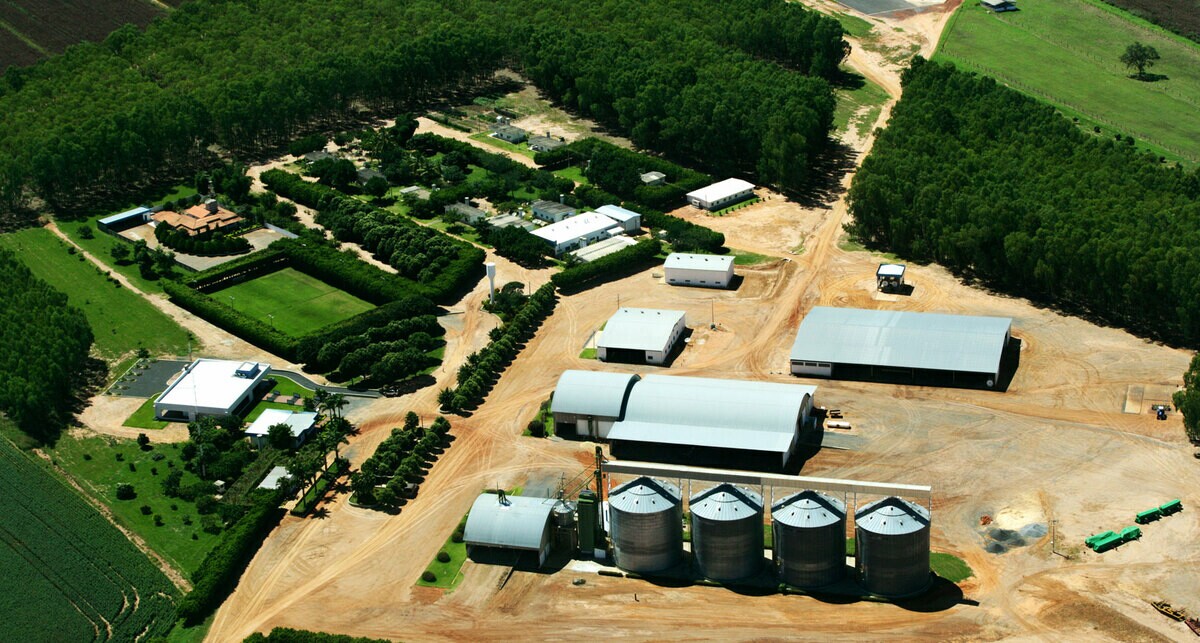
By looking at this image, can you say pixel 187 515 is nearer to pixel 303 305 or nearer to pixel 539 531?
pixel 539 531

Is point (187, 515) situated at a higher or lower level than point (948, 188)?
lower

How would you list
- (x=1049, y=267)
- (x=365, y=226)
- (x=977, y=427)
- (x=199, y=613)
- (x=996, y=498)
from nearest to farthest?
(x=199, y=613) < (x=996, y=498) < (x=977, y=427) < (x=1049, y=267) < (x=365, y=226)

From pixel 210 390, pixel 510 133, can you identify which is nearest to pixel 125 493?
pixel 210 390

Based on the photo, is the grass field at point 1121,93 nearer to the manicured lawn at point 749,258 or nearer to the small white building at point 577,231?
the manicured lawn at point 749,258

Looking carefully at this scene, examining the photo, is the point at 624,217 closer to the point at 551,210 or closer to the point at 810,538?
the point at 551,210

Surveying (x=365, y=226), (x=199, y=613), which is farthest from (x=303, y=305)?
(x=199, y=613)

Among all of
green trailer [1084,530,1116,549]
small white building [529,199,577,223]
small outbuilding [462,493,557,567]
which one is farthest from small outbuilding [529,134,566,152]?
green trailer [1084,530,1116,549]

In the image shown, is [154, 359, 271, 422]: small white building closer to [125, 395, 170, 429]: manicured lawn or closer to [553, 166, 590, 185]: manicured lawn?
[125, 395, 170, 429]: manicured lawn
